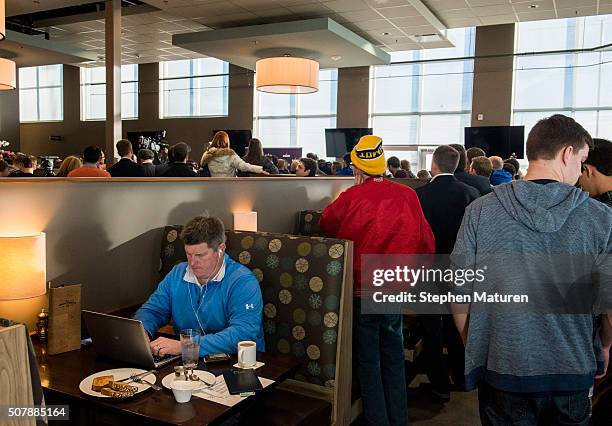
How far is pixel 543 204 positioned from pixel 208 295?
55.1 inches

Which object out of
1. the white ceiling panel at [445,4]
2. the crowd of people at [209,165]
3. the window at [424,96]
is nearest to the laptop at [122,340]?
the crowd of people at [209,165]

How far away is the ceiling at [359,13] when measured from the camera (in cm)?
745

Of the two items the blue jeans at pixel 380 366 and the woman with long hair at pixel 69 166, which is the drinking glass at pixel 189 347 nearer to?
the blue jeans at pixel 380 366

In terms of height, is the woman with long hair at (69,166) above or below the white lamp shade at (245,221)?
above

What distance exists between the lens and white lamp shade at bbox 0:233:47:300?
2.05 meters

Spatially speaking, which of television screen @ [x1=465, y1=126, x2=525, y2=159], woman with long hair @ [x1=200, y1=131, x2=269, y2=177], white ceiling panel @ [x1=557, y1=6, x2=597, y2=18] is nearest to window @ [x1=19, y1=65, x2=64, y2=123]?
television screen @ [x1=465, y1=126, x2=525, y2=159]

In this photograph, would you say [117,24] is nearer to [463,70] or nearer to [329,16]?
[329,16]

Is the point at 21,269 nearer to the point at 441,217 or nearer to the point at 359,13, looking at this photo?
the point at 441,217

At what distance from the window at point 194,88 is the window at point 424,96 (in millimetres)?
4119

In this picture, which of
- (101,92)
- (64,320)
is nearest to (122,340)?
(64,320)

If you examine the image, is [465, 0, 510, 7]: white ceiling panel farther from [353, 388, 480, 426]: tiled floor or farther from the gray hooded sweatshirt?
the gray hooded sweatshirt

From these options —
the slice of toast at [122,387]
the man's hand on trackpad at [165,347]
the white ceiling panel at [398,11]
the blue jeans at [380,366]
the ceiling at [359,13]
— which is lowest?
the blue jeans at [380,366]

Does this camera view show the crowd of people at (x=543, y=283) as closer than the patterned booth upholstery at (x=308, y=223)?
Yes

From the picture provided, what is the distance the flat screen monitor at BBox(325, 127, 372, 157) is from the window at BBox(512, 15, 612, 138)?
3248 millimetres
